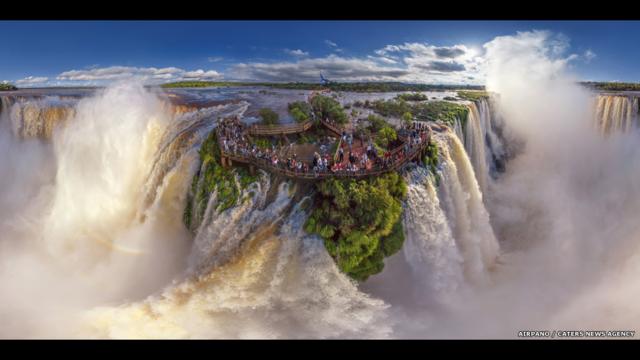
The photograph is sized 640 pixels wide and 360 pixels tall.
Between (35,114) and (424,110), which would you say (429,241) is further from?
(35,114)

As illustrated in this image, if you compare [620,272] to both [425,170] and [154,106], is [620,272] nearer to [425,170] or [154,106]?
[425,170]

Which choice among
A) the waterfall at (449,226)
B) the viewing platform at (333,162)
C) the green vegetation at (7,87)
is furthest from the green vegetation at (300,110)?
the green vegetation at (7,87)

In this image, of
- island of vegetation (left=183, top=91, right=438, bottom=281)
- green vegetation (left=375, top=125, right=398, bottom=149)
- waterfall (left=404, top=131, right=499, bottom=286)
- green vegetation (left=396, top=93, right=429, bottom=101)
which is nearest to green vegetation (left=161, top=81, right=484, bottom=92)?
green vegetation (left=396, top=93, right=429, bottom=101)

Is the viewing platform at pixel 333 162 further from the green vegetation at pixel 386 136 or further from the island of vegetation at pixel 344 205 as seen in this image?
the green vegetation at pixel 386 136

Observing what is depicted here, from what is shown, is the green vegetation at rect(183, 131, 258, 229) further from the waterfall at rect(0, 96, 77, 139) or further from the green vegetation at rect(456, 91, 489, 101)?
the green vegetation at rect(456, 91, 489, 101)

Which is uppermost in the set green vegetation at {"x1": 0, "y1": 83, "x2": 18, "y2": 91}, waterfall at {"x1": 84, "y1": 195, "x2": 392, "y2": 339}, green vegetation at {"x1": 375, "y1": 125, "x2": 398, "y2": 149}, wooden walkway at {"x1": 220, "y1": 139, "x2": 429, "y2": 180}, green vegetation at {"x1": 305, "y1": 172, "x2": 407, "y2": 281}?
green vegetation at {"x1": 0, "y1": 83, "x2": 18, "y2": 91}
